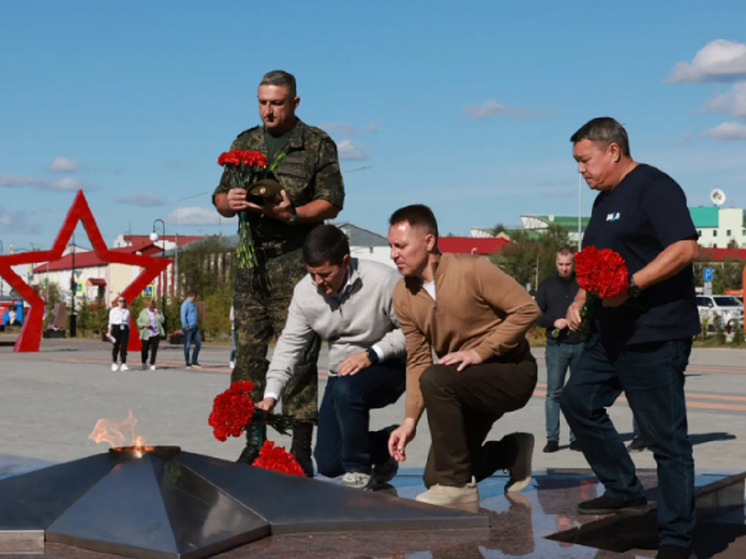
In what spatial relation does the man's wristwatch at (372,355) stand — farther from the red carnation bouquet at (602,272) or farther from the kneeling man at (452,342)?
the red carnation bouquet at (602,272)

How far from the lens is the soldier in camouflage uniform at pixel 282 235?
6.00 m

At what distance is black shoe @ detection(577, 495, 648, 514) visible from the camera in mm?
5129

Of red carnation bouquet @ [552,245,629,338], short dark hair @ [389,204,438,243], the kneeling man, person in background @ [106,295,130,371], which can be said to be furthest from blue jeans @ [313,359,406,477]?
person in background @ [106,295,130,371]

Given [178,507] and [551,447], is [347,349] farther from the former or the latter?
[551,447]

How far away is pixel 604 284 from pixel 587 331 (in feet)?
1.65

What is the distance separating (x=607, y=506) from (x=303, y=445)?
174 cm

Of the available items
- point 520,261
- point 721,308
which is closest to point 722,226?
point 520,261

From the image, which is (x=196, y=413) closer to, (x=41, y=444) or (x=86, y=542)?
(x=41, y=444)

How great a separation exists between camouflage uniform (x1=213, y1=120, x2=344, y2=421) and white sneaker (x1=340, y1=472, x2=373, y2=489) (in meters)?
0.62

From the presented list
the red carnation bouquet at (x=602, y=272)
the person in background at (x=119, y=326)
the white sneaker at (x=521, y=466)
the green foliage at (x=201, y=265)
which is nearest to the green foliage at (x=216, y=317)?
the green foliage at (x=201, y=265)

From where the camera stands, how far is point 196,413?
40.9ft

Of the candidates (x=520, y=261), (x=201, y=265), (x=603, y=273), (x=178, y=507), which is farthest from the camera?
(x=520, y=261)

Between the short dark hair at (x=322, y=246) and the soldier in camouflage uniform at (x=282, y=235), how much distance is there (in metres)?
0.57

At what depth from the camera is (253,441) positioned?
19.0 feet
